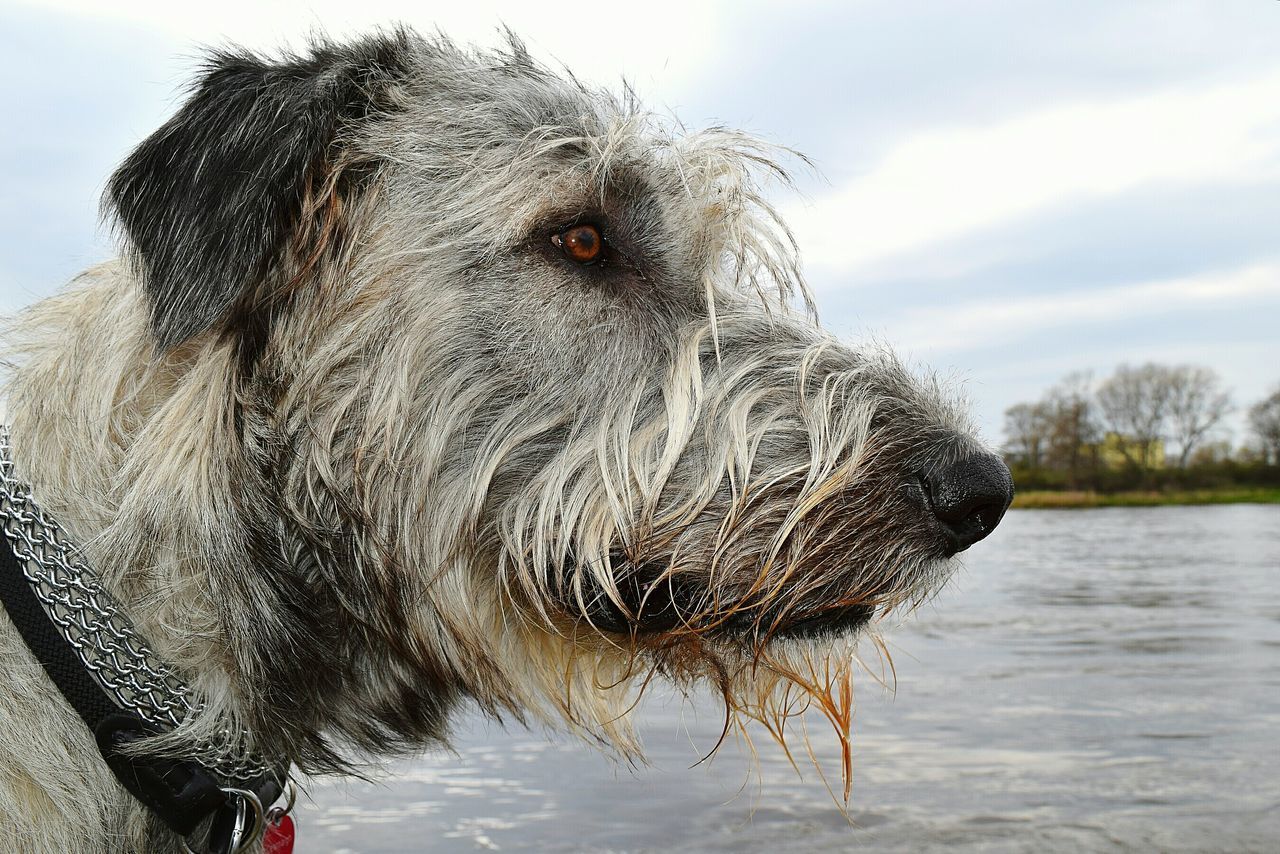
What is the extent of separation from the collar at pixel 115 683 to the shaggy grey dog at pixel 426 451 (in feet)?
0.19

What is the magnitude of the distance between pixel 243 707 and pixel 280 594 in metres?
0.30

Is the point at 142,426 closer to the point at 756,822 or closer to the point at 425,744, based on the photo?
the point at 425,744

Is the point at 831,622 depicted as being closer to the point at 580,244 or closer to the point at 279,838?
the point at 580,244

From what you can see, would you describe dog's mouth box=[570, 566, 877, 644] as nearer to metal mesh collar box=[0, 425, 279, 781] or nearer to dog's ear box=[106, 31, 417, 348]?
metal mesh collar box=[0, 425, 279, 781]

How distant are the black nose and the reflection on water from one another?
18.2 inches

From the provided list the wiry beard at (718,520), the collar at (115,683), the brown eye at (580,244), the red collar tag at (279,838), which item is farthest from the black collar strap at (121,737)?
the brown eye at (580,244)

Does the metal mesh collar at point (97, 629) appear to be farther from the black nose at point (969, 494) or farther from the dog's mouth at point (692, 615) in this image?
the black nose at point (969, 494)

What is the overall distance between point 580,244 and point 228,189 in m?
0.97

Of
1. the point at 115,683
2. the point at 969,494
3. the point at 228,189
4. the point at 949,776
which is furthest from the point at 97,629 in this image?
the point at 949,776

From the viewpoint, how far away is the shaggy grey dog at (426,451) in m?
2.65

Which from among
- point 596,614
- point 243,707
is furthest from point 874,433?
point 243,707

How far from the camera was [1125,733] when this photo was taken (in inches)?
282

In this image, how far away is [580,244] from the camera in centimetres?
299

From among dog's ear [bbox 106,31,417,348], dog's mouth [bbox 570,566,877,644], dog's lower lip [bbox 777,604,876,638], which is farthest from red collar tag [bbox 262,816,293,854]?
dog's lower lip [bbox 777,604,876,638]
